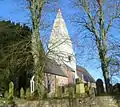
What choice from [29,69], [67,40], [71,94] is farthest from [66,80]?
[71,94]

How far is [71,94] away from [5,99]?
15.7ft

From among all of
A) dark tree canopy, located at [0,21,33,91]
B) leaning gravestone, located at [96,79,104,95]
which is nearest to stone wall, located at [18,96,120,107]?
leaning gravestone, located at [96,79,104,95]

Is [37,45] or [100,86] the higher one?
[37,45]

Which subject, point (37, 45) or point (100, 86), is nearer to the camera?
point (100, 86)

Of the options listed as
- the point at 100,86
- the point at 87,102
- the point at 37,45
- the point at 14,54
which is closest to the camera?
the point at 87,102

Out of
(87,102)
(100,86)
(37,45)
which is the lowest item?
(87,102)

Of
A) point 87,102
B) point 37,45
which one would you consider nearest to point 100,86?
point 87,102

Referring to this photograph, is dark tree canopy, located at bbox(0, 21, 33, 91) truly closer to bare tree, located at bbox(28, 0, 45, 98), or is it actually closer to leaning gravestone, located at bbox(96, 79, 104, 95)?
bare tree, located at bbox(28, 0, 45, 98)

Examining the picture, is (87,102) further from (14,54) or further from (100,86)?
(14,54)

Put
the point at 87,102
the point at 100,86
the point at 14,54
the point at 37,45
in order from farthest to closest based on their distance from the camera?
the point at 14,54, the point at 37,45, the point at 100,86, the point at 87,102

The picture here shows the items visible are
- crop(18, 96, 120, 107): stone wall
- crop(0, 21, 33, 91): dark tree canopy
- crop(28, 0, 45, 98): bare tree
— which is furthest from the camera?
crop(0, 21, 33, 91): dark tree canopy

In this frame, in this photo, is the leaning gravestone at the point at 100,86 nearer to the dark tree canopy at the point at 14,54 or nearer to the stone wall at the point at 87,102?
the stone wall at the point at 87,102

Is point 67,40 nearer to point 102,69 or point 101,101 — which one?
point 102,69

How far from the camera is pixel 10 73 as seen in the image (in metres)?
31.1
